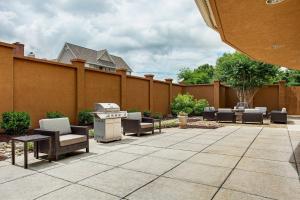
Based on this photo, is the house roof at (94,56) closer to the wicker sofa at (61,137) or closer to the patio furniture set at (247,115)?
the patio furniture set at (247,115)

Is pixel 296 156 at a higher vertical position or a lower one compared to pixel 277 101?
lower

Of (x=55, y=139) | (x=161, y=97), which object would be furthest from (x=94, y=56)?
(x=55, y=139)

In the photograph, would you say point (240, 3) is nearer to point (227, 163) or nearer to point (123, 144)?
point (227, 163)

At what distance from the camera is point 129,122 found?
9336mm

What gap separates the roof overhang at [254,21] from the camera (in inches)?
131

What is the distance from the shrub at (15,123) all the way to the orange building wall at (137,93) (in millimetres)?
6958

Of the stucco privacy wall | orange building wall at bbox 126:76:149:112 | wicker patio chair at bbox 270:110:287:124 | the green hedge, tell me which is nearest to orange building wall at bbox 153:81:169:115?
the stucco privacy wall

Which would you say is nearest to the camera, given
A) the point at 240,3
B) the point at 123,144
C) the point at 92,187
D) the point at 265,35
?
the point at 240,3

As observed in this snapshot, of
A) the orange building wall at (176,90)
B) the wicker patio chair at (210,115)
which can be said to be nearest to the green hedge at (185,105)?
the orange building wall at (176,90)

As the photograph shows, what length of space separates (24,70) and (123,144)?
472 centimetres

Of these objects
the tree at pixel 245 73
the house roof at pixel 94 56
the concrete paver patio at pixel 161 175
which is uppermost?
the house roof at pixel 94 56

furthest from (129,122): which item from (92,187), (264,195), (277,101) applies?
(277,101)

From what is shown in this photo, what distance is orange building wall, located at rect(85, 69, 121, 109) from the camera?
1174 cm

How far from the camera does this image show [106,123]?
7.88 meters
